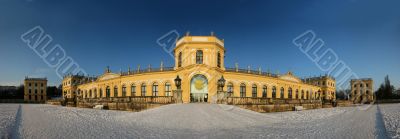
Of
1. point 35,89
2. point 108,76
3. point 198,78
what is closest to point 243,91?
point 198,78

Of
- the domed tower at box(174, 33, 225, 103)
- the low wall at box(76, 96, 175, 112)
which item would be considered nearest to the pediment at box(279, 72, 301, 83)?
the domed tower at box(174, 33, 225, 103)

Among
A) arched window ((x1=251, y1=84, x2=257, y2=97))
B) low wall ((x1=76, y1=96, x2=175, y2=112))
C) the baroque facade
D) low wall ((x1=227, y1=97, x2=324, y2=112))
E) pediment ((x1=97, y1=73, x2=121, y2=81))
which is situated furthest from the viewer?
the baroque facade

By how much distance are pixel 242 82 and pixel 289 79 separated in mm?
14644

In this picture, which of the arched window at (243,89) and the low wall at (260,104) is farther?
the arched window at (243,89)

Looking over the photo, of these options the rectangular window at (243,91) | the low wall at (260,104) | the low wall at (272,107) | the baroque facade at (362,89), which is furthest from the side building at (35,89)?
the baroque facade at (362,89)

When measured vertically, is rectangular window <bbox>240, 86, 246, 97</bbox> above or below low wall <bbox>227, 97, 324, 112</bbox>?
above

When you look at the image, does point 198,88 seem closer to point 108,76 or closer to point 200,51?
point 200,51

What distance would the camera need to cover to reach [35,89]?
3669 inches

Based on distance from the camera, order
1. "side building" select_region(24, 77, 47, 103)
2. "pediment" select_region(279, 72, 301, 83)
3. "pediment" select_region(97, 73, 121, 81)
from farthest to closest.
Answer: "side building" select_region(24, 77, 47, 103) < "pediment" select_region(279, 72, 301, 83) < "pediment" select_region(97, 73, 121, 81)

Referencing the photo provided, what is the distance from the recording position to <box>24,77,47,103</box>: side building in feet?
300

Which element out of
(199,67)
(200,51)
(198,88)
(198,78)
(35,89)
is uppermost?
(200,51)

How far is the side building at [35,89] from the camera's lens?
91.4m

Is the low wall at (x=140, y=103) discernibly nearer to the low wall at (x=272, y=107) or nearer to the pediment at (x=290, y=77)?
the low wall at (x=272, y=107)

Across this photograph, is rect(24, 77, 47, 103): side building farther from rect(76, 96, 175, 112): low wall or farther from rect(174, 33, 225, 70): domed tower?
rect(174, 33, 225, 70): domed tower
